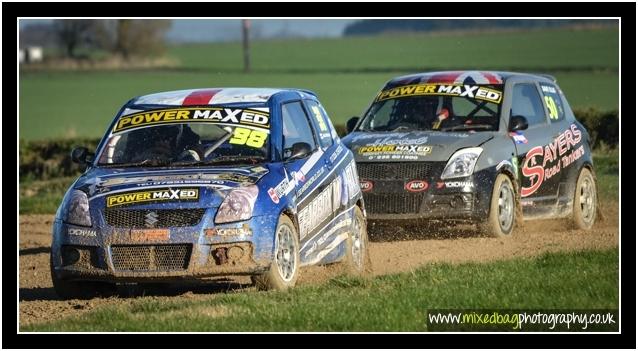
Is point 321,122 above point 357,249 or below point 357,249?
above

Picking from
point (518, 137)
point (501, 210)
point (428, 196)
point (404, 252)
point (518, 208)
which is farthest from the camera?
point (518, 137)

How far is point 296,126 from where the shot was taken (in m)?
11.7

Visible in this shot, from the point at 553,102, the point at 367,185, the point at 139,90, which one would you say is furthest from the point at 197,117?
the point at 139,90

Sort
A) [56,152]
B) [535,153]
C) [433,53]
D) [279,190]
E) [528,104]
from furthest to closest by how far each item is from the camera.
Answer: [433,53]
[56,152]
[528,104]
[535,153]
[279,190]

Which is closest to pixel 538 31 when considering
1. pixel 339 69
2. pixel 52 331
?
pixel 339 69

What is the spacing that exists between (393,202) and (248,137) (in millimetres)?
3294

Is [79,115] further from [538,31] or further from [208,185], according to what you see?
[208,185]

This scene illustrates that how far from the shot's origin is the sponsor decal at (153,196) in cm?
1003

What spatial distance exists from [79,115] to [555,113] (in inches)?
1121

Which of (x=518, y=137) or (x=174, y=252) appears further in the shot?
(x=518, y=137)

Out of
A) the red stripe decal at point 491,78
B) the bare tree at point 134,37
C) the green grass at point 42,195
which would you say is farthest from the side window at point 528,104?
the bare tree at point 134,37

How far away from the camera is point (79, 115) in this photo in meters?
42.2

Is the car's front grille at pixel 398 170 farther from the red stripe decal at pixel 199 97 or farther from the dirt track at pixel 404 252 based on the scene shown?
the red stripe decal at pixel 199 97

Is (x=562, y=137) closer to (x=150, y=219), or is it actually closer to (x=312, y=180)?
(x=312, y=180)
